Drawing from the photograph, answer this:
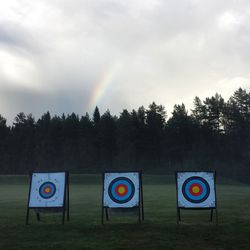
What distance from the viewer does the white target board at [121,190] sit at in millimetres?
13602

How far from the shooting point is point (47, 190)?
14.2m

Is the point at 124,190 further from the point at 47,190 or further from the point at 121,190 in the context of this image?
the point at 47,190

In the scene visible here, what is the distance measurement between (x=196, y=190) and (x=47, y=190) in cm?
464

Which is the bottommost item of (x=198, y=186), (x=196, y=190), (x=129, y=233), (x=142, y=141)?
(x=129, y=233)

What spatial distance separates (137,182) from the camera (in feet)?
45.6

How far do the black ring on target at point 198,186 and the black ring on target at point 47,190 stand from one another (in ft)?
13.3

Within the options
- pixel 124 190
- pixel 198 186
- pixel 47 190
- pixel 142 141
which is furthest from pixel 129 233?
pixel 142 141

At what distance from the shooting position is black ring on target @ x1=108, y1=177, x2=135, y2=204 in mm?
13672

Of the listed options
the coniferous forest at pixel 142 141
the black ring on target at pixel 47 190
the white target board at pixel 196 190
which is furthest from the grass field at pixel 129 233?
the coniferous forest at pixel 142 141

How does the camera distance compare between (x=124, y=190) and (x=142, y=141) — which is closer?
(x=124, y=190)

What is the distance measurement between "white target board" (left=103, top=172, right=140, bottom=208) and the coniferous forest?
70.0m

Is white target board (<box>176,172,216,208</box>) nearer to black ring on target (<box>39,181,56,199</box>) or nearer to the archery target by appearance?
the archery target

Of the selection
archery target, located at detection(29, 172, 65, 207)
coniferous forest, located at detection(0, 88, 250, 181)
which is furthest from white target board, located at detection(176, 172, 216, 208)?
coniferous forest, located at detection(0, 88, 250, 181)

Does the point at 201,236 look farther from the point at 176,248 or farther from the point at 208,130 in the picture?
the point at 208,130
